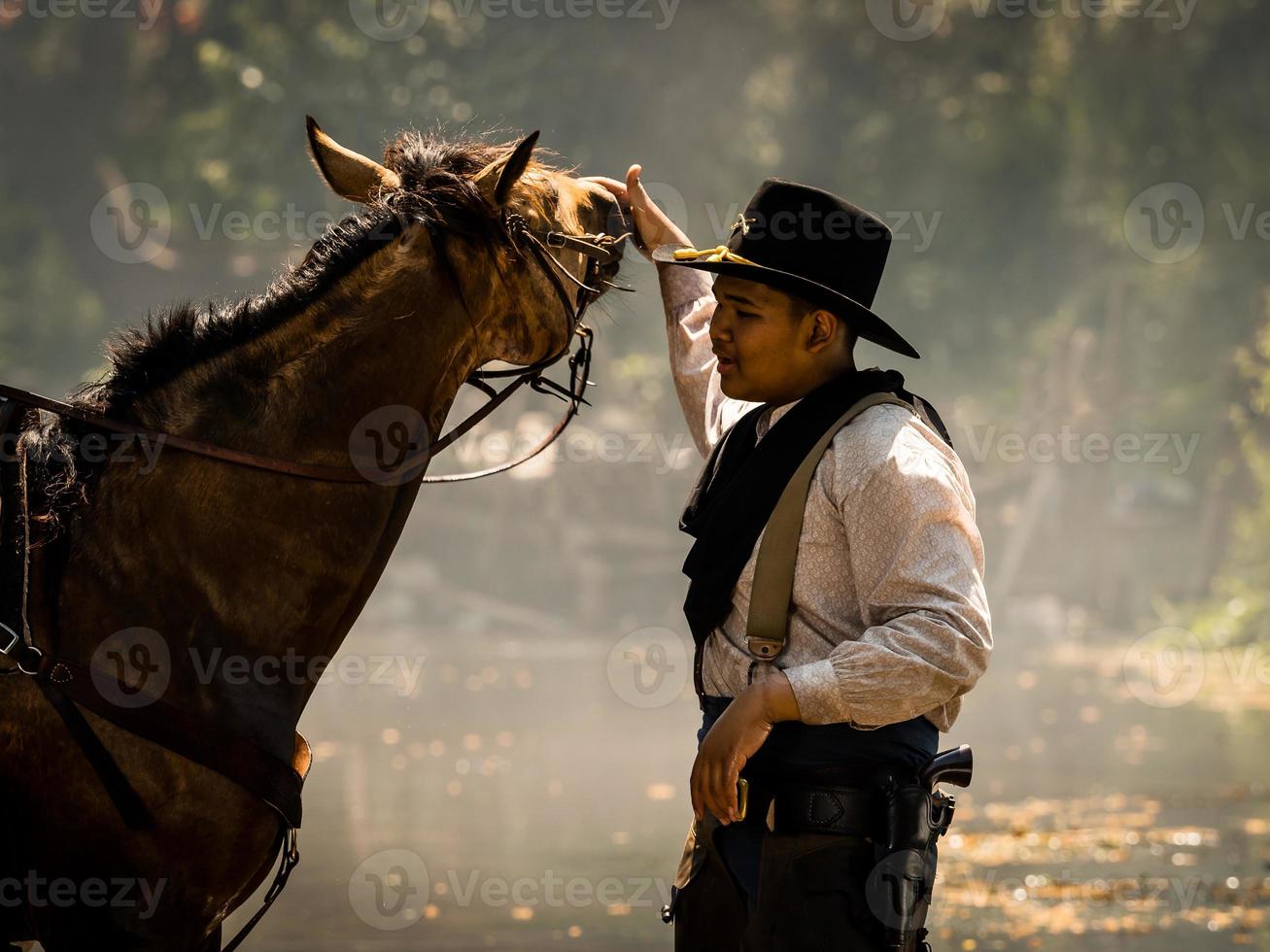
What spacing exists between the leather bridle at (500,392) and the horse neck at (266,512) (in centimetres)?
3

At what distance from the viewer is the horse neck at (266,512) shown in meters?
2.58

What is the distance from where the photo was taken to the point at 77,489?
257 centimetres

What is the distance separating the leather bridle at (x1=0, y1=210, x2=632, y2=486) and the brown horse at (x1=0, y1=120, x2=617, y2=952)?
0.9 inches

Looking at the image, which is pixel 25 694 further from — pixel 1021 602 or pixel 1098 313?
pixel 1098 313

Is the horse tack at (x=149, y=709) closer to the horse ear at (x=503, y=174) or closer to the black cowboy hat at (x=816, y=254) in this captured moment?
the horse ear at (x=503, y=174)

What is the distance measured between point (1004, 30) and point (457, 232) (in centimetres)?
2294

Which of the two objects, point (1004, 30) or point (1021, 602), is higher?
point (1004, 30)

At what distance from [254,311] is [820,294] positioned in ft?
3.48

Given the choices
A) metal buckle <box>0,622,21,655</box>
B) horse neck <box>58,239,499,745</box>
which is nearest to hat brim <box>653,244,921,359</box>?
horse neck <box>58,239,499,745</box>

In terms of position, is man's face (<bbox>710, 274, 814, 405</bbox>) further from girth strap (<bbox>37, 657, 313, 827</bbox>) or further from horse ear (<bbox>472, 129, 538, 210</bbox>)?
girth strap (<bbox>37, 657, 313, 827</bbox>)

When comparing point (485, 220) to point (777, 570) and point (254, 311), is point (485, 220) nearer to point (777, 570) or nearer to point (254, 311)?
point (254, 311)

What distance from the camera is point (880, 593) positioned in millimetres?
2379

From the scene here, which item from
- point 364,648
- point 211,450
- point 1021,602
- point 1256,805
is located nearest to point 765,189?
point 211,450

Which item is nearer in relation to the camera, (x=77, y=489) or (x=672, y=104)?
(x=77, y=489)
